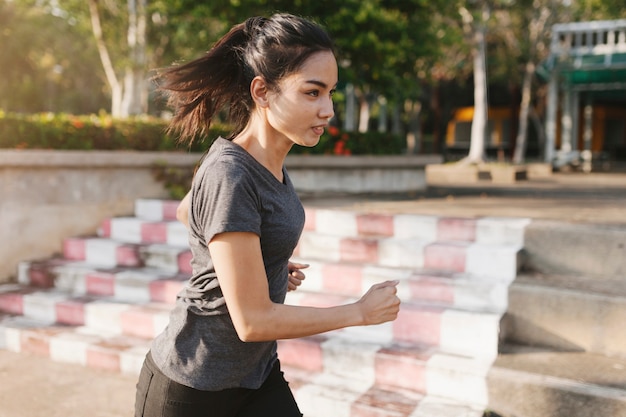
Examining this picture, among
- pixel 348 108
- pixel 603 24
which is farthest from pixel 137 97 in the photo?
pixel 603 24

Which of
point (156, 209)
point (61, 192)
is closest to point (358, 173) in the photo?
point (156, 209)

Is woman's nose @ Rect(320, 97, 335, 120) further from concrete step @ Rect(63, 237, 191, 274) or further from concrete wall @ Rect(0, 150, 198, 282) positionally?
concrete wall @ Rect(0, 150, 198, 282)

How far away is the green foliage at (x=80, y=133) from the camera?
5734 millimetres

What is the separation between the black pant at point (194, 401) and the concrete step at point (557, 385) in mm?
1614

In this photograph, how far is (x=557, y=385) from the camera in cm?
279

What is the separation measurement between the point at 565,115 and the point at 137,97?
48.0ft

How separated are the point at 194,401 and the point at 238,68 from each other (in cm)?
98

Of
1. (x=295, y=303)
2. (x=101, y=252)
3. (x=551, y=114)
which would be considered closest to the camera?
(x=295, y=303)

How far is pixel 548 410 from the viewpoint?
2807mm

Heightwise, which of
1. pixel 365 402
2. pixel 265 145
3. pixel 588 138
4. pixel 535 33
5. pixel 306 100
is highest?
pixel 535 33

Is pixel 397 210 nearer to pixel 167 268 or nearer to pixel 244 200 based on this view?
pixel 167 268

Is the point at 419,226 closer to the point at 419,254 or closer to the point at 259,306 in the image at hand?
the point at 419,254

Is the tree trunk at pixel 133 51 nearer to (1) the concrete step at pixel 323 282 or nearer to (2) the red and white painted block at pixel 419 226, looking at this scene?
(1) the concrete step at pixel 323 282

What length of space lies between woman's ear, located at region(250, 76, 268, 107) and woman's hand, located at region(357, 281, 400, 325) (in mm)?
609
